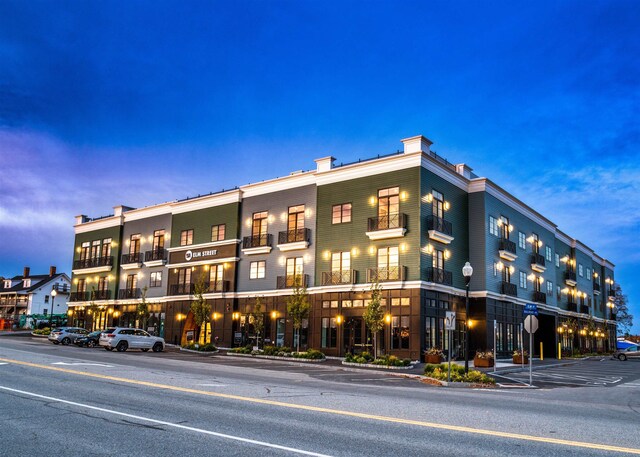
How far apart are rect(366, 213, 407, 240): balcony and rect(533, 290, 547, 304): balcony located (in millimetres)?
19968

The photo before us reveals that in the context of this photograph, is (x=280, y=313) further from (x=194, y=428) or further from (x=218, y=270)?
(x=194, y=428)

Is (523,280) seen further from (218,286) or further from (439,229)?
(218,286)

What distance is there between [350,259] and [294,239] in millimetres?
5448

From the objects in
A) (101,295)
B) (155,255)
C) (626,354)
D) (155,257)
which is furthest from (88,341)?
(626,354)

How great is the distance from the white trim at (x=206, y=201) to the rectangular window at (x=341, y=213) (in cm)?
1075

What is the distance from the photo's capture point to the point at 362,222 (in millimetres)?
40000

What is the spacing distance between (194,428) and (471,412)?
661cm

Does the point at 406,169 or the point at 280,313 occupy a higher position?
the point at 406,169

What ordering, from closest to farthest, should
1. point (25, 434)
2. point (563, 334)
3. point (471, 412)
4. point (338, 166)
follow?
point (25, 434)
point (471, 412)
point (338, 166)
point (563, 334)

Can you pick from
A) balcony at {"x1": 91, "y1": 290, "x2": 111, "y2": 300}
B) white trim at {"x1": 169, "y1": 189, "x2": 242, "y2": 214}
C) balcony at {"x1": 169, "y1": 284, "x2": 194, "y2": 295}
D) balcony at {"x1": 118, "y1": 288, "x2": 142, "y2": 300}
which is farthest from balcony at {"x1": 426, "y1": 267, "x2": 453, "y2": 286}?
balcony at {"x1": 91, "y1": 290, "x2": 111, "y2": 300}

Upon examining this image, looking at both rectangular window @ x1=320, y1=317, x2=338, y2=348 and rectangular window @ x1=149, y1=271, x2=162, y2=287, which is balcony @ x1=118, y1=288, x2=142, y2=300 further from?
rectangular window @ x1=320, y1=317, x2=338, y2=348

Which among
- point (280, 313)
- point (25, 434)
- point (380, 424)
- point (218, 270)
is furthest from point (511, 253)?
point (25, 434)

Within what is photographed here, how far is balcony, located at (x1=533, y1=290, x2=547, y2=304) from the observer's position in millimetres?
50688

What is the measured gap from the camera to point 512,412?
13.4 m
